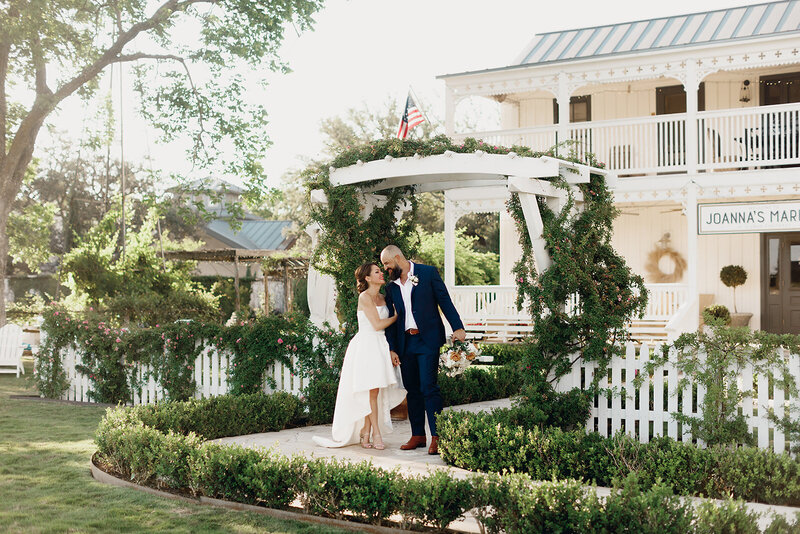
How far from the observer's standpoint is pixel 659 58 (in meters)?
17.0

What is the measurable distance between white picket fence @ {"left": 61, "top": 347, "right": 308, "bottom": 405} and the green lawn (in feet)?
6.66

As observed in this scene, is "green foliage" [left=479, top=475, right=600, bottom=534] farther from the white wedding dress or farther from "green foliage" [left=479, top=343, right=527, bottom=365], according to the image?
"green foliage" [left=479, top=343, right=527, bottom=365]

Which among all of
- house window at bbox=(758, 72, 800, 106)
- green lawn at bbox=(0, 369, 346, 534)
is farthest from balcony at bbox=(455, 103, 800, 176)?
green lawn at bbox=(0, 369, 346, 534)

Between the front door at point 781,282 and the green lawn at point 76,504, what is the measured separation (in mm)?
15351

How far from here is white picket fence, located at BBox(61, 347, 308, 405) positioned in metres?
10.5

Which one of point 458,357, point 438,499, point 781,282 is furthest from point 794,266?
point 438,499

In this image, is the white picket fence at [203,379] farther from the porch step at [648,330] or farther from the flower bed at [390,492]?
the porch step at [648,330]

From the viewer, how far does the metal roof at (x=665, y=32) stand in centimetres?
1948

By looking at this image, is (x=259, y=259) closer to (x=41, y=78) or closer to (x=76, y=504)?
(x=41, y=78)

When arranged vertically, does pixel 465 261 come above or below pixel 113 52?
below

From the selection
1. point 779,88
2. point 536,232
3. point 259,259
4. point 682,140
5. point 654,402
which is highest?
point 779,88

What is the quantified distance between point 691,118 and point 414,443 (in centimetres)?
1138

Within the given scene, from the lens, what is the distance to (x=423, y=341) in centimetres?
806

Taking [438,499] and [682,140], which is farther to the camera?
[682,140]
